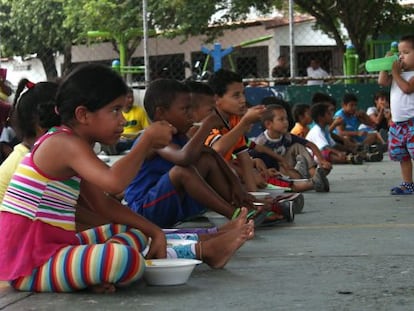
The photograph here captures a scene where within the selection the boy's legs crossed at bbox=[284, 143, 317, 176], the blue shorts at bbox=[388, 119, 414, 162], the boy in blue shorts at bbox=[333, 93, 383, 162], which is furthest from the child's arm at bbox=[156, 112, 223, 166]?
the boy in blue shorts at bbox=[333, 93, 383, 162]

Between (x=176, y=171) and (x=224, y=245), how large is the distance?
101 centimetres

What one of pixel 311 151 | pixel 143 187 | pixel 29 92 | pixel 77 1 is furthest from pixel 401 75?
pixel 77 1

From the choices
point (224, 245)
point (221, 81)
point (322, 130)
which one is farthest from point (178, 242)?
point (322, 130)

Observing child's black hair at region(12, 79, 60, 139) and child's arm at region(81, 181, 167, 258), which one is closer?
child's arm at region(81, 181, 167, 258)

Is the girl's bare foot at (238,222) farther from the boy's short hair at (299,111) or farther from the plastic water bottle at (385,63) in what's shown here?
the boy's short hair at (299,111)

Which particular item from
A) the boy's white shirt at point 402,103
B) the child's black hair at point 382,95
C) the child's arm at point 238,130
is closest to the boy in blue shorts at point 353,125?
the child's black hair at point 382,95

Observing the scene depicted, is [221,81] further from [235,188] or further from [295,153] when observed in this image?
[295,153]

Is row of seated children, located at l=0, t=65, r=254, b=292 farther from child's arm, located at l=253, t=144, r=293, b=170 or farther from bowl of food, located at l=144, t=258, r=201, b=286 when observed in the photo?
child's arm, located at l=253, t=144, r=293, b=170

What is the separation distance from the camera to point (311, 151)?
963 centimetres

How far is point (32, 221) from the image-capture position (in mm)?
3834

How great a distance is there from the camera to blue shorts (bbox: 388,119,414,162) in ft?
25.4

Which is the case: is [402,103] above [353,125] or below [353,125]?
above

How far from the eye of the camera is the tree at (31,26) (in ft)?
99.7

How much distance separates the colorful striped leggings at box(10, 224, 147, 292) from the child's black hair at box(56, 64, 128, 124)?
583 mm
